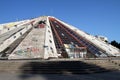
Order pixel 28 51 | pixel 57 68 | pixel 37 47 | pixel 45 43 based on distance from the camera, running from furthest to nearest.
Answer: pixel 45 43 → pixel 37 47 → pixel 28 51 → pixel 57 68

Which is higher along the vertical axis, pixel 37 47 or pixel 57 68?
pixel 37 47

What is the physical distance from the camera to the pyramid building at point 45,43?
147 ft

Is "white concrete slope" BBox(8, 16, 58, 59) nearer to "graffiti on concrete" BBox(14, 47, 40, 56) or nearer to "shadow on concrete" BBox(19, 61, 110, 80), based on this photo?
"graffiti on concrete" BBox(14, 47, 40, 56)

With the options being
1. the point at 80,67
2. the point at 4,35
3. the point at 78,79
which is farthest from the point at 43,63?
the point at 4,35

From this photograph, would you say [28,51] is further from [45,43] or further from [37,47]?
[45,43]

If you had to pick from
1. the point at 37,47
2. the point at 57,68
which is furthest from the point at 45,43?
the point at 57,68

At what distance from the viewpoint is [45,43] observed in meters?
47.1

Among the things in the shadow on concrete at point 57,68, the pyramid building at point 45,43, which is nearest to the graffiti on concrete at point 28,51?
the pyramid building at point 45,43

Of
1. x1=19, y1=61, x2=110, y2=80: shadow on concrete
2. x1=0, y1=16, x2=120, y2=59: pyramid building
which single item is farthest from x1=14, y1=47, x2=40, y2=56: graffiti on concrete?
A: x1=19, y1=61, x2=110, y2=80: shadow on concrete

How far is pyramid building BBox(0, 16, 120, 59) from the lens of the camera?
147 ft

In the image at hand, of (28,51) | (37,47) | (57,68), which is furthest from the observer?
(37,47)

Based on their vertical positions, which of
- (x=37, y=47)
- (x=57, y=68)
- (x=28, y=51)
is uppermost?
(x=37, y=47)

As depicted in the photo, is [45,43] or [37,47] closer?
[37,47]

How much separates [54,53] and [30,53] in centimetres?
392
